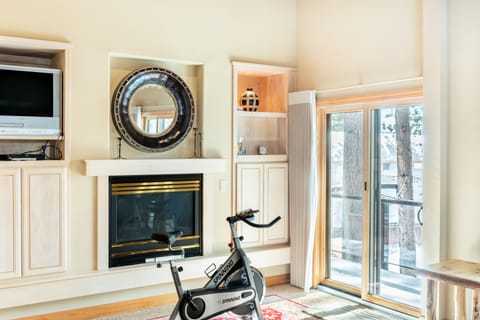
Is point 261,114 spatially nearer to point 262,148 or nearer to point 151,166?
point 262,148

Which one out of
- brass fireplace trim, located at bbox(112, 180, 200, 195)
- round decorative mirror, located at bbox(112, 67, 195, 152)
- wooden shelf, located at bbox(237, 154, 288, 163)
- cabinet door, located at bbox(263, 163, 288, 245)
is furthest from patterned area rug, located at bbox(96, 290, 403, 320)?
round decorative mirror, located at bbox(112, 67, 195, 152)

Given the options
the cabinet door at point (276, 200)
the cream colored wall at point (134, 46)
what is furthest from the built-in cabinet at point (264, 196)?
the cream colored wall at point (134, 46)

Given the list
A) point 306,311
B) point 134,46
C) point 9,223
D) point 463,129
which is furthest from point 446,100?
point 9,223

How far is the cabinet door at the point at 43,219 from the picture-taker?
387cm

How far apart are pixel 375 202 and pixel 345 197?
16.5 inches

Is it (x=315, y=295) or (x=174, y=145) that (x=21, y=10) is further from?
(x=315, y=295)

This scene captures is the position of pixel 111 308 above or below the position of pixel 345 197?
below

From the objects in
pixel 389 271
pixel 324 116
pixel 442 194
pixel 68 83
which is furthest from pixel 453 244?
pixel 68 83

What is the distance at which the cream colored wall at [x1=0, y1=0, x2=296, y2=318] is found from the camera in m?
4.07

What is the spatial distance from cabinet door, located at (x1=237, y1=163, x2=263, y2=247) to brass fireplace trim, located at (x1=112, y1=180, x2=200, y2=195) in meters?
0.53

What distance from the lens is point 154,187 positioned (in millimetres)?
4512

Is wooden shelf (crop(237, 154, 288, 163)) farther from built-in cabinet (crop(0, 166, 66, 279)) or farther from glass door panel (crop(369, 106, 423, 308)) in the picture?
built-in cabinet (crop(0, 166, 66, 279))

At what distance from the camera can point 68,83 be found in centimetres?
407

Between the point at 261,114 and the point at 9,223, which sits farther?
the point at 261,114
